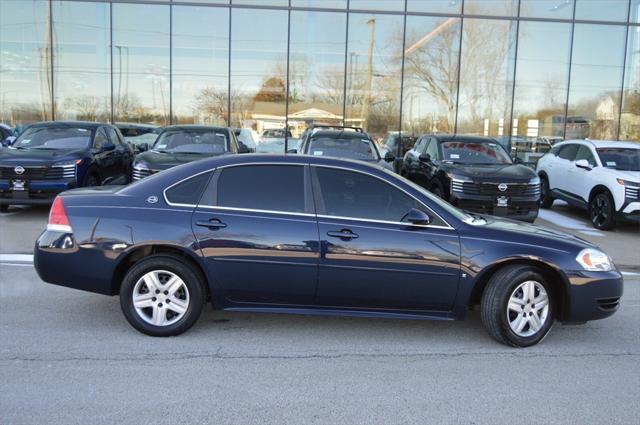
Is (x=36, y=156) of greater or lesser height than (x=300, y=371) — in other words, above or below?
above

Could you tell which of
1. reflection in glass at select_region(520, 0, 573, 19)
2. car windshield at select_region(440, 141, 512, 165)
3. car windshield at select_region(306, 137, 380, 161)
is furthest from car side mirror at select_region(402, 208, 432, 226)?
reflection in glass at select_region(520, 0, 573, 19)

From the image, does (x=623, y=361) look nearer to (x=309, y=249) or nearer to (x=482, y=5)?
(x=309, y=249)

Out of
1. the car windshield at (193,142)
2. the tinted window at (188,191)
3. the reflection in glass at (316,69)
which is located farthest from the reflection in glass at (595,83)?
the tinted window at (188,191)

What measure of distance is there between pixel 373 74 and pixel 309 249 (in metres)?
14.3

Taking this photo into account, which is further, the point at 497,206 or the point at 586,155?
the point at 586,155

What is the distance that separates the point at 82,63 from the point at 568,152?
14289 mm

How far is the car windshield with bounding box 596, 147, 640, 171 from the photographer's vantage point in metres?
11.0

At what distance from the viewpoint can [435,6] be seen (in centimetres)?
1795

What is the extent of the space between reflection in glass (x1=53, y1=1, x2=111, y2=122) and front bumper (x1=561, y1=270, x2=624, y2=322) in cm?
1601

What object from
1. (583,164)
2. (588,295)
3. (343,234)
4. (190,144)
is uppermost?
(190,144)

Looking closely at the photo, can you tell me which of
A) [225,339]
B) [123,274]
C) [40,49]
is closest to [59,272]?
[123,274]

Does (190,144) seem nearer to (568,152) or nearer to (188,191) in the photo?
(188,191)

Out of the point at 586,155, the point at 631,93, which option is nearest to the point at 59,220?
the point at 586,155

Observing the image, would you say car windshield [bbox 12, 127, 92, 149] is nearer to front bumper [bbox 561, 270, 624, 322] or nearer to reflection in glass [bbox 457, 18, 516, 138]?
front bumper [bbox 561, 270, 624, 322]
